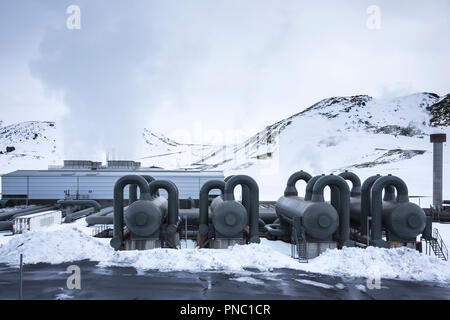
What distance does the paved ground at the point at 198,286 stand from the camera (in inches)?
584

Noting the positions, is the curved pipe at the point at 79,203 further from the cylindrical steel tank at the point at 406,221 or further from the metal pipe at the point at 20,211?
the cylindrical steel tank at the point at 406,221

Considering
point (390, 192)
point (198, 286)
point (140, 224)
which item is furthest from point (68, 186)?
point (390, 192)

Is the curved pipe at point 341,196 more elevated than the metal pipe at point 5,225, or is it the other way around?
the curved pipe at point 341,196

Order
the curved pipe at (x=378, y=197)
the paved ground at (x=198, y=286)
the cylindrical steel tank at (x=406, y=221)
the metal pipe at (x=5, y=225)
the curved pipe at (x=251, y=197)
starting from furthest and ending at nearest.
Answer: the metal pipe at (x=5, y=225) → the curved pipe at (x=251, y=197) → the curved pipe at (x=378, y=197) → the cylindrical steel tank at (x=406, y=221) → the paved ground at (x=198, y=286)

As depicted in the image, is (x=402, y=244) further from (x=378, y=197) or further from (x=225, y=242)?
(x=225, y=242)

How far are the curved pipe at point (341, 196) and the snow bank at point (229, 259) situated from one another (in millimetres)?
1999

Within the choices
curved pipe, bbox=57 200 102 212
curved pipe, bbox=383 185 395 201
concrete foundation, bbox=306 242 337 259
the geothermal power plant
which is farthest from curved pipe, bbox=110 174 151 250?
curved pipe, bbox=57 200 102 212

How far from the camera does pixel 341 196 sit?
22188mm

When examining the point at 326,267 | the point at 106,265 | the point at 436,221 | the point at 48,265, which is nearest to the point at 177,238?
the point at 106,265

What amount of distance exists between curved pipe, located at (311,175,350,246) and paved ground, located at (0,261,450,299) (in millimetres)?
5360

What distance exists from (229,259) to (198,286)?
4.45m

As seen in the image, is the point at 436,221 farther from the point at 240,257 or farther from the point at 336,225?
the point at 240,257

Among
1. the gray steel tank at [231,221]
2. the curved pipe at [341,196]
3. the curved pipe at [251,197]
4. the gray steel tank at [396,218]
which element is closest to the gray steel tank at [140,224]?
the gray steel tank at [231,221]
